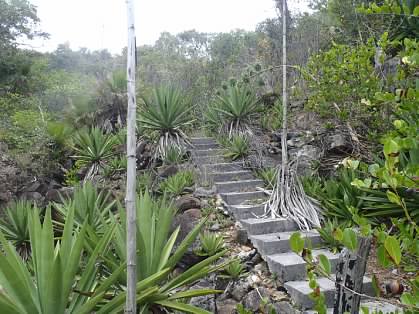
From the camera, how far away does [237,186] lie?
5719 millimetres

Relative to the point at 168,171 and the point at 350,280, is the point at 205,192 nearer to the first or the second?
the point at 168,171

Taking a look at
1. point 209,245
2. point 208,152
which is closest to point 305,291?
point 209,245

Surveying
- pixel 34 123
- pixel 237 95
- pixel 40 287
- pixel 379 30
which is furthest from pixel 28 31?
pixel 40 287

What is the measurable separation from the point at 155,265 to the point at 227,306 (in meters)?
1.09

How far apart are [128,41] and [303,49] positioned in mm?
7664

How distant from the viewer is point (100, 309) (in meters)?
2.32

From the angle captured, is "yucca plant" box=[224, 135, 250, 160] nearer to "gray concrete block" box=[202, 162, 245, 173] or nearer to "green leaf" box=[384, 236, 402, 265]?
"gray concrete block" box=[202, 162, 245, 173]

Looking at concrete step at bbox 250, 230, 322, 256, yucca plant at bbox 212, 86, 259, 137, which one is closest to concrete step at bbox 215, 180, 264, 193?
concrete step at bbox 250, 230, 322, 256

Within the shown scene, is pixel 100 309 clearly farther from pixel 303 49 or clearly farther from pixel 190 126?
pixel 303 49

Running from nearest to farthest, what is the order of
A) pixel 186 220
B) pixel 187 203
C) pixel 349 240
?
pixel 349 240
pixel 186 220
pixel 187 203

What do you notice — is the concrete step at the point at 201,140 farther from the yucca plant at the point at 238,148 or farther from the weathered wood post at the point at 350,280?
the weathered wood post at the point at 350,280

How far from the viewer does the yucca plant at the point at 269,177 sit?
18.1ft

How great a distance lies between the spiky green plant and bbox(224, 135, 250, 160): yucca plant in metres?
0.45

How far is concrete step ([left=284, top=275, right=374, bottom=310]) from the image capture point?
10.8 ft
